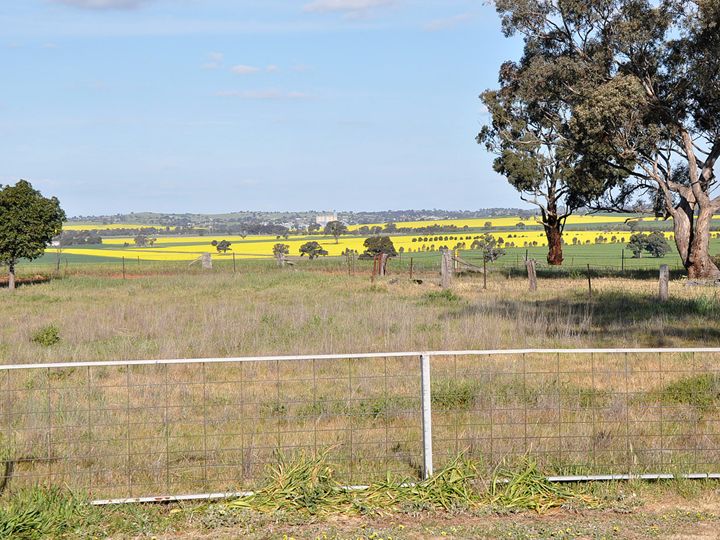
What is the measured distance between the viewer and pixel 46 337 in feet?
55.8

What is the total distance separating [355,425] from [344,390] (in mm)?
2282

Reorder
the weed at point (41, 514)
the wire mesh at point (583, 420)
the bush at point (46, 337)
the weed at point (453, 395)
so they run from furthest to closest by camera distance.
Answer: the bush at point (46, 337)
the weed at point (453, 395)
the wire mesh at point (583, 420)
the weed at point (41, 514)

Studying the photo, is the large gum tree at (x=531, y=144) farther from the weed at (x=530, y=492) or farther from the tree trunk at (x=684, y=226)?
the weed at (x=530, y=492)

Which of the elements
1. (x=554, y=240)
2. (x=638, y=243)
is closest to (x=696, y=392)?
(x=554, y=240)

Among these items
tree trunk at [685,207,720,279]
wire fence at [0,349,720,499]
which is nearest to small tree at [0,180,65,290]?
wire fence at [0,349,720,499]

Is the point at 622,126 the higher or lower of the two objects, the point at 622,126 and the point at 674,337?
the higher

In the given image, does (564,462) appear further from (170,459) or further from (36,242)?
(36,242)

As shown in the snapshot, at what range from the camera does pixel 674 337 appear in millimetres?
16781

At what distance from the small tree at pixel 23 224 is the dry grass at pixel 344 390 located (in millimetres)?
8163

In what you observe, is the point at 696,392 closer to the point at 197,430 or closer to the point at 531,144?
the point at 197,430

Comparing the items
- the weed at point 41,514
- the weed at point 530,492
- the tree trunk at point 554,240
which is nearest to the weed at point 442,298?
the weed at point 530,492

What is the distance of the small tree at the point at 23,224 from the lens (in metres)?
34.1

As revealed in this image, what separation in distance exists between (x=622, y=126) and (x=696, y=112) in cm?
382

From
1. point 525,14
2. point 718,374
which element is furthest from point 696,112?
point 718,374
